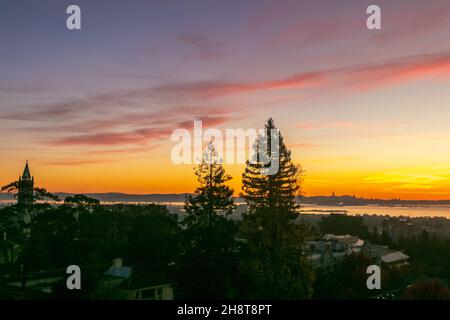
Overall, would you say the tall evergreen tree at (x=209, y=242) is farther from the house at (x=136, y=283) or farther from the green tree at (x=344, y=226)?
the green tree at (x=344, y=226)

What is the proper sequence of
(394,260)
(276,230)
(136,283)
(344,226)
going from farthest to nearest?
(344,226), (394,260), (136,283), (276,230)

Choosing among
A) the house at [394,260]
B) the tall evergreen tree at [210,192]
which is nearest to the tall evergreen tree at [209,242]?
→ the tall evergreen tree at [210,192]

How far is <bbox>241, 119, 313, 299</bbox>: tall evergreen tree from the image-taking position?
23.8 meters

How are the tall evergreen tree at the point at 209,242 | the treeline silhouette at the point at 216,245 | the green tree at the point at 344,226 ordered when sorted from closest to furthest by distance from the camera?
the treeline silhouette at the point at 216,245 < the tall evergreen tree at the point at 209,242 < the green tree at the point at 344,226

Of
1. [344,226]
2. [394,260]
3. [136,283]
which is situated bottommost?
[394,260]

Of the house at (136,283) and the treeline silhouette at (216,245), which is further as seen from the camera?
the house at (136,283)

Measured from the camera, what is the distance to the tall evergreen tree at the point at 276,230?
23750 millimetres

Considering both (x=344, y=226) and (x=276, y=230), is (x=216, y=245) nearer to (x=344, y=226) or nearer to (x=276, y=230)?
(x=276, y=230)

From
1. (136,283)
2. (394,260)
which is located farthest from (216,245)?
(394,260)

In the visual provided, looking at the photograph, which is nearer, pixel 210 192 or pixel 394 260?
pixel 210 192

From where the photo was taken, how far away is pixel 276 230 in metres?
25.4

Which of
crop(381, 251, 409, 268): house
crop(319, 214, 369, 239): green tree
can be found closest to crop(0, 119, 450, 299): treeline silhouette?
crop(381, 251, 409, 268): house

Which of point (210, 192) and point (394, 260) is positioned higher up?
point (210, 192)
